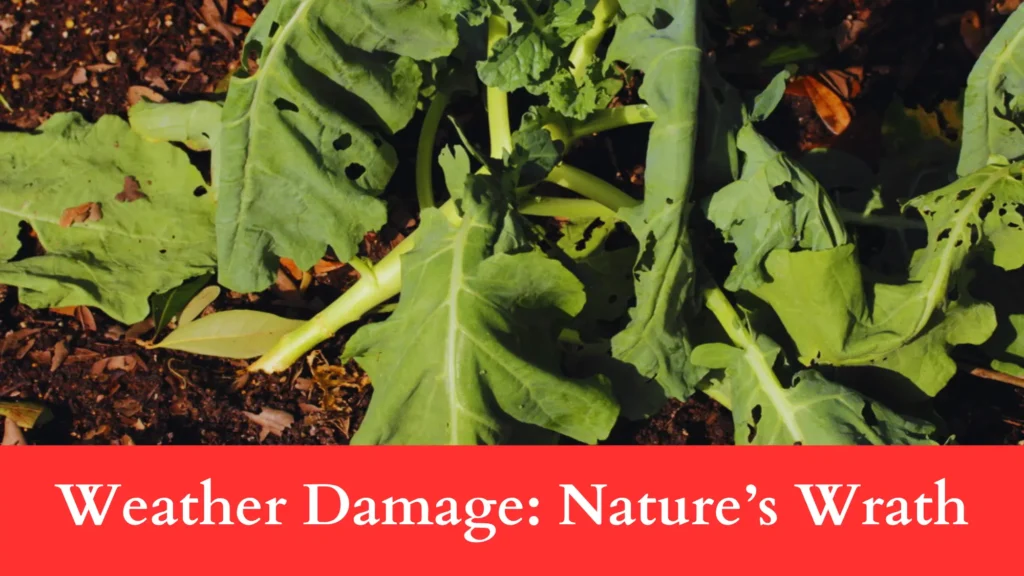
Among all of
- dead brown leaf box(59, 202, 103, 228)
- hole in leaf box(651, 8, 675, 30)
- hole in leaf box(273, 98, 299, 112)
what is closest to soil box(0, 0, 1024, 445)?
dead brown leaf box(59, 202, 103, 228)

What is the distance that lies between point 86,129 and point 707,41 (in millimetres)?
2272

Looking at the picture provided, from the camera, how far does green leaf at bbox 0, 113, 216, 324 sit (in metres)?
3.24

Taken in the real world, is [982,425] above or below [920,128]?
below

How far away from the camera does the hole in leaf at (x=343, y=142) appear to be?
111 inches

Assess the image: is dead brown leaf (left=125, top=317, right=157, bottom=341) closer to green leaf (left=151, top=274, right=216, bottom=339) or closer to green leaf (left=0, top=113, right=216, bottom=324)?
green leaf (left=151, top=274, right=216, bottom=339)

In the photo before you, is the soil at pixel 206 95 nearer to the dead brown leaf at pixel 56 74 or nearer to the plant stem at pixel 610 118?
the dead brown leaf at pixel 56 74

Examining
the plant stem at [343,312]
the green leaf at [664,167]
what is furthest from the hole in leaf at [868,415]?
the plant stem at [343,312]

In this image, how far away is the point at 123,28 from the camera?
367 centimetres

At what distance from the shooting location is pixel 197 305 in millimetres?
3404

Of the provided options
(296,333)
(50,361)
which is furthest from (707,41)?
(50,361)

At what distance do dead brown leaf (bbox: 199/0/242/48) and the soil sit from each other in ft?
0.03

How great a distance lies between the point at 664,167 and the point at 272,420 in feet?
5.68

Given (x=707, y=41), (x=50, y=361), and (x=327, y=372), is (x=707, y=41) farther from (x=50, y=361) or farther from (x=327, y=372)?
(x=50, y=361)

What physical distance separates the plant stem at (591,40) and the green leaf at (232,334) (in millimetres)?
1342
